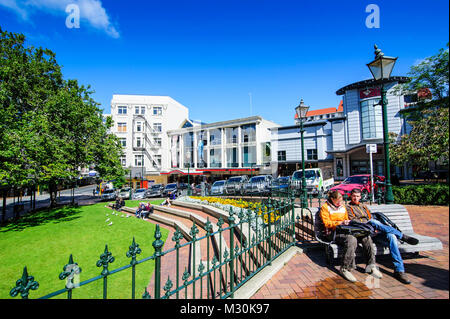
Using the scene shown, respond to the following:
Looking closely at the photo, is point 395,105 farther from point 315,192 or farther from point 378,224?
point 378,224

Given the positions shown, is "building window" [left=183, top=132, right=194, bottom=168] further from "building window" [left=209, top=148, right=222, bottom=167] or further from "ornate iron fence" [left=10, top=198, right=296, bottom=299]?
"ornate iron fence" [left=10, top=198, right=296, bottom=299]

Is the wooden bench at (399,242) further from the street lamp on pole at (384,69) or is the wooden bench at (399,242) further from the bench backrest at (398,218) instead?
the street lamp on pole at (384,69)

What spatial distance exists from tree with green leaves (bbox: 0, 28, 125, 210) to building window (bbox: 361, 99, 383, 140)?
28.1 m

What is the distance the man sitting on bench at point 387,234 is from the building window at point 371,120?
25571 mm

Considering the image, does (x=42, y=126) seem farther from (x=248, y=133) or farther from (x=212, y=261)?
(x=248, y=133)

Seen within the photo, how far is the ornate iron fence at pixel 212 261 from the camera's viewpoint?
1914 mm

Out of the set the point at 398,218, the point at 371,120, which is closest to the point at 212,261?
the point at 398,218

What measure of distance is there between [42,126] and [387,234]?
19.3 metres

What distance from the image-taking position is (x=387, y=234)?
3.71 metres

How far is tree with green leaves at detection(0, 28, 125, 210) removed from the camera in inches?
541

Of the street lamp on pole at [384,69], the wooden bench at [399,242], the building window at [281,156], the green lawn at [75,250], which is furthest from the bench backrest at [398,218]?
the building window at [281,156]

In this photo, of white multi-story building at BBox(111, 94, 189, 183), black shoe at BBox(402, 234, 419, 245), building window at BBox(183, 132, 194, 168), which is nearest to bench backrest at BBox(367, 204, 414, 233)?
black shoe at BBox(402, 234, 419, 245)
